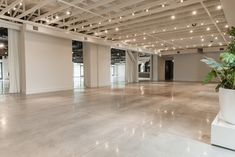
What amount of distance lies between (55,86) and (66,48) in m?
2.51

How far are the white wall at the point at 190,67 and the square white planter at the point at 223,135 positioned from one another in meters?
17.2

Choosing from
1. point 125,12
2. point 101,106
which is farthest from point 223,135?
point 125,12

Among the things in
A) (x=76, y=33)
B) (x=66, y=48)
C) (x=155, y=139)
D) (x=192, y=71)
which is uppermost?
(x=76, y=33)

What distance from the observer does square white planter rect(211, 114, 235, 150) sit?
2.70m

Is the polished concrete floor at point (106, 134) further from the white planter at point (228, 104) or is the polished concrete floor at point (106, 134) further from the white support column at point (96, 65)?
the white support column at point (96, 65)

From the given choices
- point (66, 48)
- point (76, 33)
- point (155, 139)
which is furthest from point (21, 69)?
point (155, 139)

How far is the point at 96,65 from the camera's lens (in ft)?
42.8

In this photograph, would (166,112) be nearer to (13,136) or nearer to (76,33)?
(13,136)

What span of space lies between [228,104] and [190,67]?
1778 centimetres

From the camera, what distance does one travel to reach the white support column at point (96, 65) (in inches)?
495

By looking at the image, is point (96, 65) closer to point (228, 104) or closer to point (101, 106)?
point (101, 106)

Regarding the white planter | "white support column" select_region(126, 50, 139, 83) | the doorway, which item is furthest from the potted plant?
the doorway

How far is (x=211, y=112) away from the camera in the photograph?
5094 millimetres

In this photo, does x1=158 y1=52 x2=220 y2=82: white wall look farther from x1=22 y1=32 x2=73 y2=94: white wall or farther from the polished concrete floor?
the polished concrete floor
